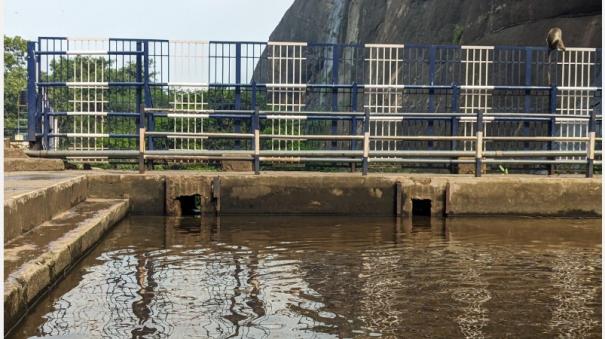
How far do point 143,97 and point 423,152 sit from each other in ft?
17.8

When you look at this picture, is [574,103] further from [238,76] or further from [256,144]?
[256,144]

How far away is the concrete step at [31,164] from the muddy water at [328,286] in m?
4.00

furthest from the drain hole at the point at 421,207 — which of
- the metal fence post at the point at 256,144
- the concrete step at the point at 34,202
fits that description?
the concrete step at the point at 34,202

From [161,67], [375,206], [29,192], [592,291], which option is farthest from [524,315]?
[161,67]

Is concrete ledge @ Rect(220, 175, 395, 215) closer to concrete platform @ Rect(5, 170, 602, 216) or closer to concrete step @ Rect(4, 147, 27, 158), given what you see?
concrete platform @ Rect(5, 170, 602, 216)

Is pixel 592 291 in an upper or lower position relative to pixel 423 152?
lower

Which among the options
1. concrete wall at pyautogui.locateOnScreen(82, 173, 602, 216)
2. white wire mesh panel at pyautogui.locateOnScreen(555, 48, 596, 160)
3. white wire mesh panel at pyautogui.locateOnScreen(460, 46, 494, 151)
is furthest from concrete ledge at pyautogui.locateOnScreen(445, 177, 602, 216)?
white wire mesh panel at pyautogui.locateOnScreen(555, 48, 596, 160)

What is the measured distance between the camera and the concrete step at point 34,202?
21.6ft

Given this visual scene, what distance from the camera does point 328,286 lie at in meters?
6.03

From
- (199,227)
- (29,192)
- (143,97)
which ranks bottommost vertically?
(199,227)

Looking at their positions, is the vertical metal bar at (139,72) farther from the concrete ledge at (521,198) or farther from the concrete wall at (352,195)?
the concrete ledge at (521,198)

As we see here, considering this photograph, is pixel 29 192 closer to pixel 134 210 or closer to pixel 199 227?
pixel 199 227

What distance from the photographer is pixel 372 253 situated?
7.78 m

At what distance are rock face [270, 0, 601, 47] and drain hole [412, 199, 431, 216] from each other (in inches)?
559
